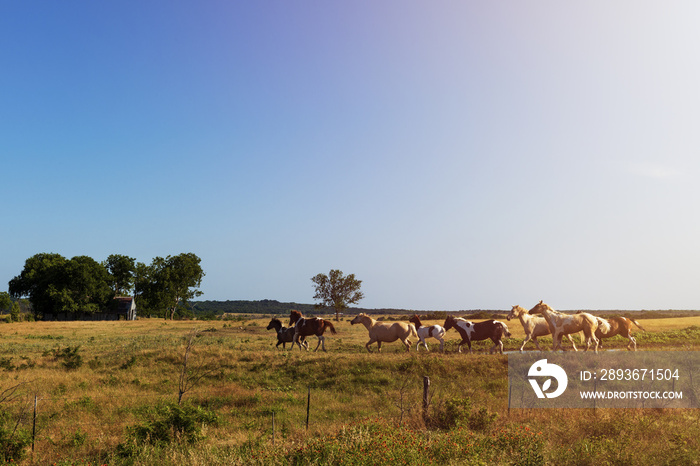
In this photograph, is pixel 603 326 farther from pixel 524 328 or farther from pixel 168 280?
pixel 168 280

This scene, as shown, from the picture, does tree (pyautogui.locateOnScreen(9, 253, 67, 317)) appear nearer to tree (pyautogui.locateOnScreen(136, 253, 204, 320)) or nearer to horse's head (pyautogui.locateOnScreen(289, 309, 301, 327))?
tree (pyautogui.locateOnScreen(136, 253, 204, 320))

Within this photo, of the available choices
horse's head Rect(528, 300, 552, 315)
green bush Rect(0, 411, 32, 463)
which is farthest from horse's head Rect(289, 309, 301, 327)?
green bush Rect(0, 411, 32, 463)

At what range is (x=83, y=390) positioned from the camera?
2002 centimetres

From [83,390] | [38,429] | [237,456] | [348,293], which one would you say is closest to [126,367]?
A: [83,390]

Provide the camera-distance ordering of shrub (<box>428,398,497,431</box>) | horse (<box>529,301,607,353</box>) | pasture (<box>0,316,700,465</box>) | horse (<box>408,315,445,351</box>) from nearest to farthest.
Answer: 1. pasture (<box>0,316,700,465</box>)
2. shrub (<box>428,398,497,431</box>)
3. horse (<box>529,301,607,353</box>)
4. horse (<box>408,315,445,351</box>)

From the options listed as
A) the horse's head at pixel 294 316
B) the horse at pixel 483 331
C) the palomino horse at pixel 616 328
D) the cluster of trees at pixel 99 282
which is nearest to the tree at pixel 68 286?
the cluster of trees at pixel 99 282

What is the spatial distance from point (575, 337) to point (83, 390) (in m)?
32.3

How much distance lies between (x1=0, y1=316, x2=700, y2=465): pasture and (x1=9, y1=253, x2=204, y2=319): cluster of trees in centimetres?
6489

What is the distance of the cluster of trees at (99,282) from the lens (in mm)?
85000

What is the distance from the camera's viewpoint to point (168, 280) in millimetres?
98938

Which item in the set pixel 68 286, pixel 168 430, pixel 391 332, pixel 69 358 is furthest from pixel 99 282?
pixel 168 430

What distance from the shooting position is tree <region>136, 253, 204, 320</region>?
99.0 metres

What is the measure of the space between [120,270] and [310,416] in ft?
317

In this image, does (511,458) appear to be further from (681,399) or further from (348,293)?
(348,293)
